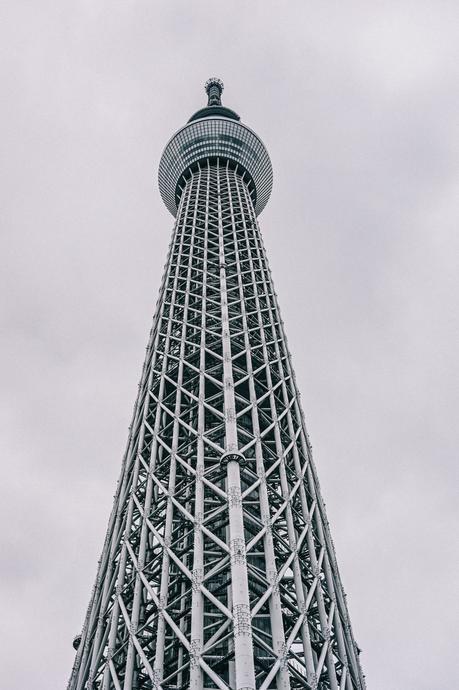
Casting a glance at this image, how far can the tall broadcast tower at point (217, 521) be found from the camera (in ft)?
86.2

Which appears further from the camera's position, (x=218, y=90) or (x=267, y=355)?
(x=218, y=90)

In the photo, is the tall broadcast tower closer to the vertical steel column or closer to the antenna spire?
the vertical steel column

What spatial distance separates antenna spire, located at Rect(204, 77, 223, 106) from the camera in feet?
287

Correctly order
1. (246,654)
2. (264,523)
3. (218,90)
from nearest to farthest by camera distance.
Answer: (246,654) → (264,523) → (218,90)

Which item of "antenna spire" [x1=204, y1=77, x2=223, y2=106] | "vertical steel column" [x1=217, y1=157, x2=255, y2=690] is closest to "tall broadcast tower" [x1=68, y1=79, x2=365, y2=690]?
"vertical steel column" [x1=217, y1=157, x2=255, y2=690]

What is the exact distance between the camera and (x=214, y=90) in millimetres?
89312

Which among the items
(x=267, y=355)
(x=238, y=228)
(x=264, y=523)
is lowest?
(x=264, y=523)

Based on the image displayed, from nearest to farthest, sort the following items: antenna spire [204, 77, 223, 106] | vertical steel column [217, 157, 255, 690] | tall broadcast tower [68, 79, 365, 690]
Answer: vertical steel column [217, 157, 255, 690], tall broadcast tower [68, 79, 365, 690], antenna spire [204, 77, 223, 106]

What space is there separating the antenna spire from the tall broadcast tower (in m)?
39.0

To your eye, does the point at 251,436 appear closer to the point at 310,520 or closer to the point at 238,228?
the point at 310,520

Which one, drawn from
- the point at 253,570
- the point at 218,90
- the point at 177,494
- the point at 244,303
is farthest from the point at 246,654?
the point at 218,90

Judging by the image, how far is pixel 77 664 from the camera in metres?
31.9

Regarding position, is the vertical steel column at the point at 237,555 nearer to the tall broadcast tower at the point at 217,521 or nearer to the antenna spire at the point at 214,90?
the tall broadcast tower at the point at 217,521

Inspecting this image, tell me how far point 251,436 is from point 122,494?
921 centimetres
